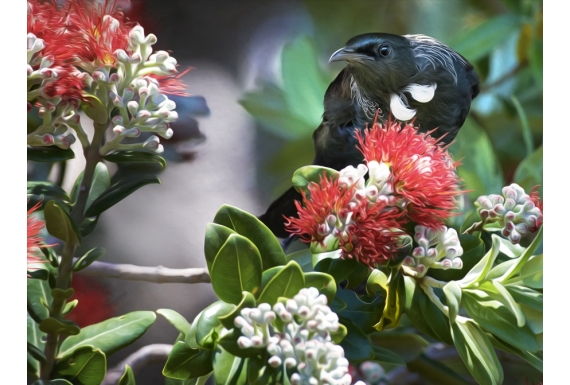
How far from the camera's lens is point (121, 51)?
2.69 feet

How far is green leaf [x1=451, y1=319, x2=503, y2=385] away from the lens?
83cm

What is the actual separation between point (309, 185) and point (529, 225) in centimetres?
37

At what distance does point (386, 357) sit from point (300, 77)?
456 mm

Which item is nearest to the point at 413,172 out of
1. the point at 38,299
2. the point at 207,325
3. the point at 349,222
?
the point at 349,222

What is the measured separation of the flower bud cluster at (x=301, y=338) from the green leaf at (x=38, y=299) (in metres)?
0.32

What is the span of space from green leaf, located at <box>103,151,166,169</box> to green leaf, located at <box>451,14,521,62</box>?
1.65ft

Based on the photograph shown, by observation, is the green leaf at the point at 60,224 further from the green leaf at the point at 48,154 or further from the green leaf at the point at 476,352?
the green leaf at the point at 476,352

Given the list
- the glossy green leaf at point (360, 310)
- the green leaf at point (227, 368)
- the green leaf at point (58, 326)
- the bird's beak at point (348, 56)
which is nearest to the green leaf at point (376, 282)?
the glossy green leaf at point (360, 310)

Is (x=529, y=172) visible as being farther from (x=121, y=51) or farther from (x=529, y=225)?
(x=121, y=51)

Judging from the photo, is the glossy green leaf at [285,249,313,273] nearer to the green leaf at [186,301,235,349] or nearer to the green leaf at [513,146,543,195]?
the green leaf at [186,301,235,349]

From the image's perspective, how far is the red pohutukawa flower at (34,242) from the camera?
0.84 metres

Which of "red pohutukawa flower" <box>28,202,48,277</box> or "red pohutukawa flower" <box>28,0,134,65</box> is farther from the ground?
"red pohutukawa flower" <box>28,0,134,65</box>

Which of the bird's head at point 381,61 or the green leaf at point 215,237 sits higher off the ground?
the bird's head at point 381,61

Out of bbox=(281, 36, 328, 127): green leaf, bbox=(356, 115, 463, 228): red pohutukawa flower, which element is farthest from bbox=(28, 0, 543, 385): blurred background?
bbox=(356, 115, 463, 228): red pohutukawa flower
